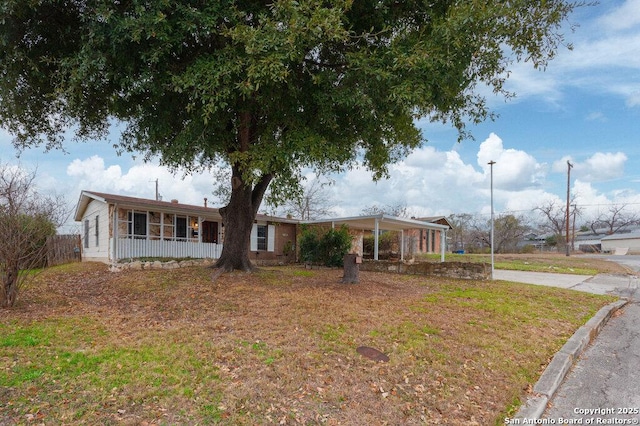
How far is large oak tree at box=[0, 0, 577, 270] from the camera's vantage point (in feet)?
19.7

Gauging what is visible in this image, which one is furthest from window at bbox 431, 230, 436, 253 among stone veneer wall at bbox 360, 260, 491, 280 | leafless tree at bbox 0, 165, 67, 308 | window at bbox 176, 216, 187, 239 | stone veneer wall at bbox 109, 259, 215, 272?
leafless tree at bbox 0, 165, 67, 308

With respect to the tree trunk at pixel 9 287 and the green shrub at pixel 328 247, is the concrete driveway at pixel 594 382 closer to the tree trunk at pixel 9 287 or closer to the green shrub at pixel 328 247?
the tree trunk at pixel 9 287

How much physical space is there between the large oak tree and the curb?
13.7 feet

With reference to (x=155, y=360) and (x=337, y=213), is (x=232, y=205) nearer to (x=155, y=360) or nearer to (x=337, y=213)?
(x=155, y=360)

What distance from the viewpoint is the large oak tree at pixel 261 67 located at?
6.01 m

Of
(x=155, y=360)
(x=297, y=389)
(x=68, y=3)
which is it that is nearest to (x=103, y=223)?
(x=68, y=3)

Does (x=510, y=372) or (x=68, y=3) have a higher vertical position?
(x=68, y=3)

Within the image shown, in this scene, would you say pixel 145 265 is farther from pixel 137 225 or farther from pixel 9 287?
pixel 9 287

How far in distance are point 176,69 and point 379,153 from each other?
4928 millimetres

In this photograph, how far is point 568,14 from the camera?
7.37m

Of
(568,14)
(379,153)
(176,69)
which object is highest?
(568,14)

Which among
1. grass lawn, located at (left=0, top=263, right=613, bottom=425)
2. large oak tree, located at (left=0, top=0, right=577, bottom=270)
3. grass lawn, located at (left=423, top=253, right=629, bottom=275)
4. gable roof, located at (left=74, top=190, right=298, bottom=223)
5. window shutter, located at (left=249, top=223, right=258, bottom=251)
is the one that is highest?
large oak tree, located at (left=0, top=0, right=577, bottom=270)

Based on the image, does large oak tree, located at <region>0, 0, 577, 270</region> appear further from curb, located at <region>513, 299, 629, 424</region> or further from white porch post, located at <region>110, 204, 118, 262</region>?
white porch post, located at <region>110, 204, 118, 262</region>

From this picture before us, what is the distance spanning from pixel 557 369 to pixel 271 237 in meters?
16.0
